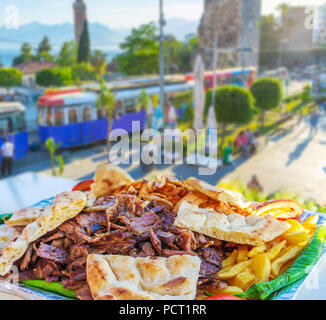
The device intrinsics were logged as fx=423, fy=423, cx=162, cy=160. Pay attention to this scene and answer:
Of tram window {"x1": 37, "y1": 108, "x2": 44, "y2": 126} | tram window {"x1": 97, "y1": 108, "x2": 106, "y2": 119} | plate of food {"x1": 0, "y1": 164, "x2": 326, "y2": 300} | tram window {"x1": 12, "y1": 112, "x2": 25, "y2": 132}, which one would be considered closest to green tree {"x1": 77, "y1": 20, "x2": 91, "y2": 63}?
tram window {"x1": 97, "y1": 108, "x2": 106, "y2": 119}

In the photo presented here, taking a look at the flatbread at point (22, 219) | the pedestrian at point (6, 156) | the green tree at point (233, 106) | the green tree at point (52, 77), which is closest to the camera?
the flatbread at point (22, 219)

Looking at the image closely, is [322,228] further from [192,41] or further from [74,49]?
[192,41]

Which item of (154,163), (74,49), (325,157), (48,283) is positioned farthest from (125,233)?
(74,49)

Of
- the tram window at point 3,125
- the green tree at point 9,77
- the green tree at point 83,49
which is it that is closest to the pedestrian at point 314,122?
the tram window at point 3,125

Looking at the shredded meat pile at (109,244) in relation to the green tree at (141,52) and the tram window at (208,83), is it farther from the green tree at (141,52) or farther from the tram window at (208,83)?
the green tree at (141,52)

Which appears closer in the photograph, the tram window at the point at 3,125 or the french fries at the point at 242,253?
the french fries at the point at 242,253

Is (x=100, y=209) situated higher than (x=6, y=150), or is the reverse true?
(x=100, y=209)
